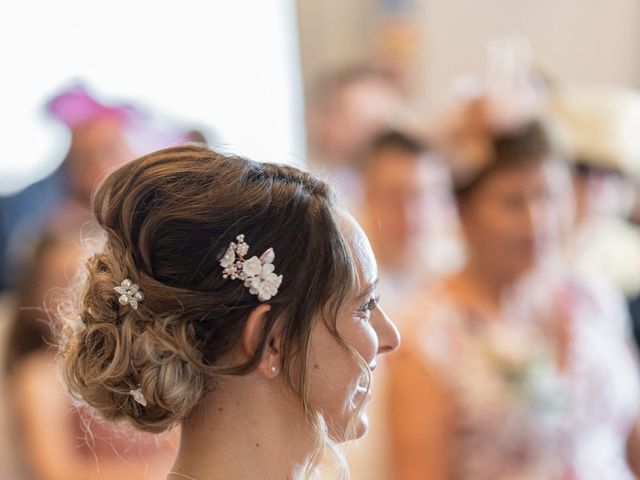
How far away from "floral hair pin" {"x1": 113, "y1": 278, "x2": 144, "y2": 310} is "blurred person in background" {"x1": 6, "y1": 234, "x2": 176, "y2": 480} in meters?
1.23

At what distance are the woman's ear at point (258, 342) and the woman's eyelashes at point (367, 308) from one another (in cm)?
12

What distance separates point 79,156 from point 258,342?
1.93m

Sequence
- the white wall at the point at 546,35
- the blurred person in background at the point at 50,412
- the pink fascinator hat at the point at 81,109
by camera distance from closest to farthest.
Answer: the blurred person in background at the point at 50,412 < the pink fascinator hat at the point at 81,109 < the white wall at the point at 546,35

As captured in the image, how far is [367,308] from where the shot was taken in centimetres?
140

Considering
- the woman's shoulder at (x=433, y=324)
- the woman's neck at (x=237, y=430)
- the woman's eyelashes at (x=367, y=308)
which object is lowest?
the woman's shoulder at (x=433, y=324)

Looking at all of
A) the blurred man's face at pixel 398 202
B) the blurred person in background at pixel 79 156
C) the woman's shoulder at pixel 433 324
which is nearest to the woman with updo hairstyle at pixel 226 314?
the woman's shoulder at pixel 433 324

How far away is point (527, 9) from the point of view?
16.1 ft

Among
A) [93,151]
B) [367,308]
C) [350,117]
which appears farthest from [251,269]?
[350,117]

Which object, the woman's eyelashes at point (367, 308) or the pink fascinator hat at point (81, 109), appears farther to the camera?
the pink fascinator hat at point (81, 109)

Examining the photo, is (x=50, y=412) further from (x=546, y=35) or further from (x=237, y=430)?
(x=546, y=35)

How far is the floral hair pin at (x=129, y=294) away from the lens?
129 centimetres

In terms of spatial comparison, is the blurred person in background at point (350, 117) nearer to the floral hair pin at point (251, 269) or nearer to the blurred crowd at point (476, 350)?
the blurred crowd at point (476, 350)

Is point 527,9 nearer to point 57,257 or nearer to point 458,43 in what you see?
point 458,43

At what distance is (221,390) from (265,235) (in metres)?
0.21
